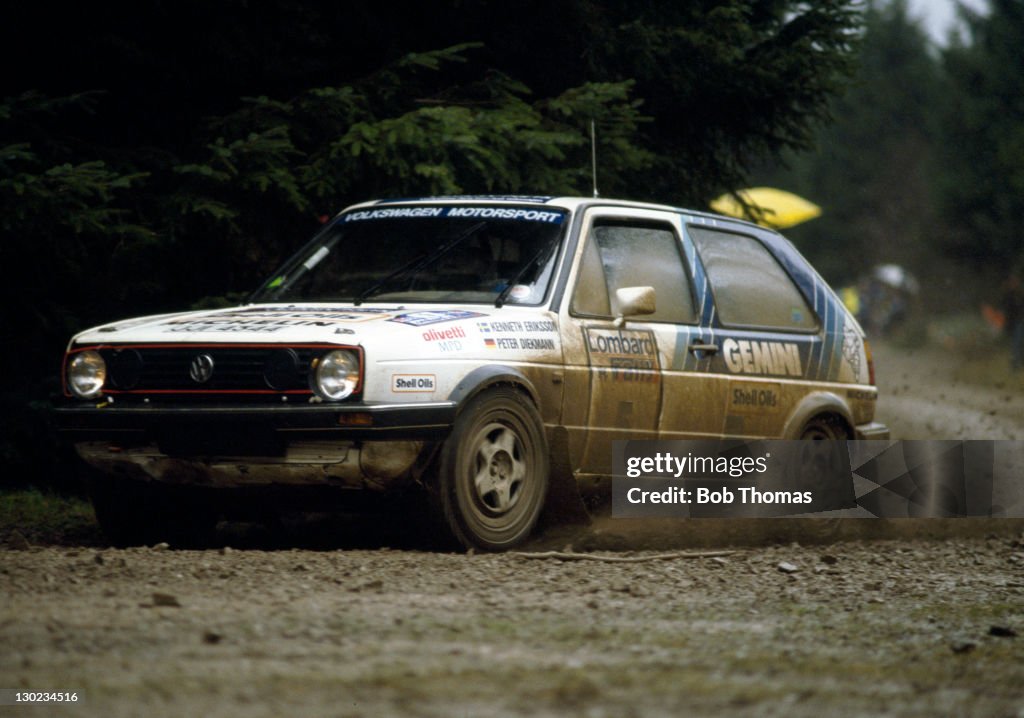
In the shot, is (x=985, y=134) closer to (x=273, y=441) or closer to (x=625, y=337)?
(x=625, y=337)

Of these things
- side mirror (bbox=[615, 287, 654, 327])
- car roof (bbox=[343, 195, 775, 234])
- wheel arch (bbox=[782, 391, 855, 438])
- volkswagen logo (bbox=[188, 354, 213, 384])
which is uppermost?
car roof (bbox=[343, 195, 775, 234])

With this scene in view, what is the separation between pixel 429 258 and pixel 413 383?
1333 mm

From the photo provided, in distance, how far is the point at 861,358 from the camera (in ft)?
30.5

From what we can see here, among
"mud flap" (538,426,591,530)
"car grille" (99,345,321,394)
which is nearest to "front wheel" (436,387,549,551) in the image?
"mud flap" (538,426,591,530)

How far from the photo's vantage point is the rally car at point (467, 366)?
261 inches

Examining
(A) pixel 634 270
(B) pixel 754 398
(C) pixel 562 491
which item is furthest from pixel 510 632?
(B) pixel 754 398

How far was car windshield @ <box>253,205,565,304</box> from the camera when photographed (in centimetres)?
759

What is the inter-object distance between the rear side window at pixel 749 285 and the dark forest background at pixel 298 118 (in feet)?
5.96

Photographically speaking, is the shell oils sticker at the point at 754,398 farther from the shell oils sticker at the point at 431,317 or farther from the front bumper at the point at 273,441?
the front bumper at the point at 273,441

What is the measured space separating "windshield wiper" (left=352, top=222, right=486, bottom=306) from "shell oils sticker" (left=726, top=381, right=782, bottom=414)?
63.5 inches

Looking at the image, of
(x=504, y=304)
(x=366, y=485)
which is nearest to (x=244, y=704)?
(x=366, y=485)

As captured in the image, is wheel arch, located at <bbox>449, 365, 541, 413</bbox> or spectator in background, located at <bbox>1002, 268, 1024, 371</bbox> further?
spectator in background, located at <bbox>1002, 268, 1024, 371</bbox>

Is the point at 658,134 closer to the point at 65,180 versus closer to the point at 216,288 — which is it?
the point at 216,288

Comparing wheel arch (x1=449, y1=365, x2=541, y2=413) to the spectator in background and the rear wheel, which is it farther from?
the spectator in background
